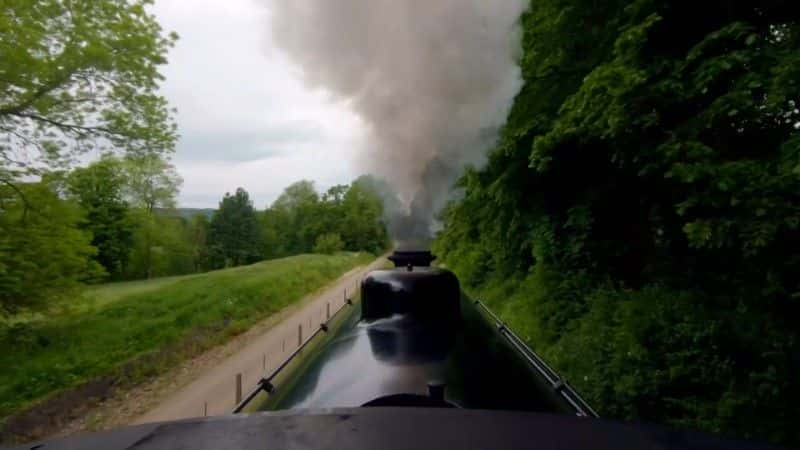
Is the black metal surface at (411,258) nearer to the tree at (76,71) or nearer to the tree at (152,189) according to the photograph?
the tree at (76,71)

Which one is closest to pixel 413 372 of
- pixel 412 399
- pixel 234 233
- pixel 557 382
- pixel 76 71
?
pixel 412 399

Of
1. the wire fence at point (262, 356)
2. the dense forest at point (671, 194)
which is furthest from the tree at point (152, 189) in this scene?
the dense forest at point (671, 194)

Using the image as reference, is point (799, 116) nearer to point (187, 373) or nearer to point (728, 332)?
point (728, 332)

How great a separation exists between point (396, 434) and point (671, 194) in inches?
233

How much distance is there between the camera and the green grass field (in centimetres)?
952

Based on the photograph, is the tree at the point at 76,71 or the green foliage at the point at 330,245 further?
the green foliage at the point at 330,245

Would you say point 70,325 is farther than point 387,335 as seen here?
Yes

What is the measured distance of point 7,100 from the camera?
8039 millimetres

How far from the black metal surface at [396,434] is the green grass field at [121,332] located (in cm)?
997

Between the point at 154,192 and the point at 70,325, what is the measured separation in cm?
3612

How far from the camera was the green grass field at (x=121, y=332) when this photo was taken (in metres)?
9.52

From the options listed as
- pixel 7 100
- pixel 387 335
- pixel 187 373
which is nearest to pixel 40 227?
pixel 7 100

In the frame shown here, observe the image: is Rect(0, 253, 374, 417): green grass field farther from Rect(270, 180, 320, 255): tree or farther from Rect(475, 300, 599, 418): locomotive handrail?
Rect(270, 180, 320, 255): tree

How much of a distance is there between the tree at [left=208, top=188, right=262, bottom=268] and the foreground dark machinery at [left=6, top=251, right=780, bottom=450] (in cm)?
5989
